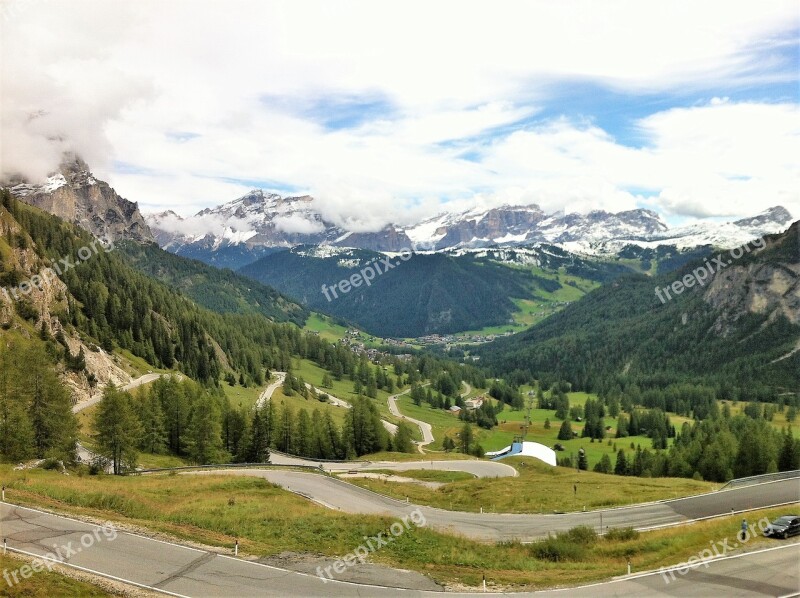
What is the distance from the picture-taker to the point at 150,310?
193750 mm

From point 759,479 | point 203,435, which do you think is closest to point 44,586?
point 203,435

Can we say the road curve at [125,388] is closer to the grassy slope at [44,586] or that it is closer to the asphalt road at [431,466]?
the asphalt road at [431,466]

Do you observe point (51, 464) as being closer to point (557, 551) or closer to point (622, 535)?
point (557, 551)

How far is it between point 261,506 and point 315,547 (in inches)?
602

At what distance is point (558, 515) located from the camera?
57.6m

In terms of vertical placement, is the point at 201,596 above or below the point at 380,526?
above

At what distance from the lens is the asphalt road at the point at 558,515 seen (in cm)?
5128

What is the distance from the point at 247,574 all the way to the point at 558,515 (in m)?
36.7

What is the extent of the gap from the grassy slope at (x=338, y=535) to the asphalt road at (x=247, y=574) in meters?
2.40

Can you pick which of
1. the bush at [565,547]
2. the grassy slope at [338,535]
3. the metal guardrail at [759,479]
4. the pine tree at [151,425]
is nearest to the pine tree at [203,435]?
the pine tree at [151,425]

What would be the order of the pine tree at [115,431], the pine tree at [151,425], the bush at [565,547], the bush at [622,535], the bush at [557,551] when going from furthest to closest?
1. the pine tree at [151,425]
2. the pine tree at [115,431]
3. the bush at [622,535]
4. the bush at [565,547]
5. the bush at [557,551]

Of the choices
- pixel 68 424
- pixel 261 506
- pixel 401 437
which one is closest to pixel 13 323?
pixel 68 424

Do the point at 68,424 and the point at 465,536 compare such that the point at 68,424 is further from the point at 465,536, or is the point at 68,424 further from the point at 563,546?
the point at 563,546

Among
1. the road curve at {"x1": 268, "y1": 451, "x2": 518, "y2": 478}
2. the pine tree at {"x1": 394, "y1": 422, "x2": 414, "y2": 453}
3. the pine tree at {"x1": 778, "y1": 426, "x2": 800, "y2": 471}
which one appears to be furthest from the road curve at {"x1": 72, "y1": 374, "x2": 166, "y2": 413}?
the pine tree at {"x1": 778, "y1": 426, "x2": 800, "y2": 471}
